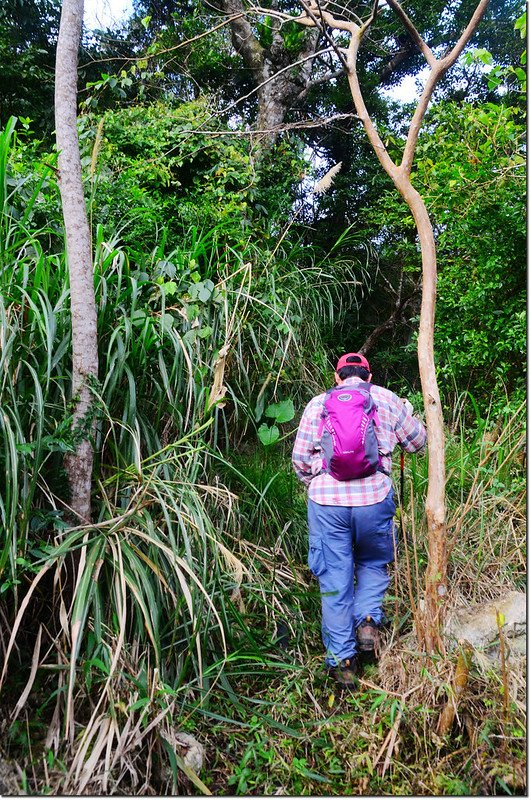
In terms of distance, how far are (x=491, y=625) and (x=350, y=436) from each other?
1.07 meters

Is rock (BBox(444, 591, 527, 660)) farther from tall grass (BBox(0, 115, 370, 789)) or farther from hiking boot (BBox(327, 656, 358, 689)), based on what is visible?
tall grass (BBox(0, 115, 370, 789))

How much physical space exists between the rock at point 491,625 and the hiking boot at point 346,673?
46 cm

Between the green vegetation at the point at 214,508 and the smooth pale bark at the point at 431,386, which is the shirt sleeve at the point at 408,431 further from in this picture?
the smooth pale bark at the point at 431,386

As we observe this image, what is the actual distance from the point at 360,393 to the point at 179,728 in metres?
1.63

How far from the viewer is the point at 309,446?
9.41 ft

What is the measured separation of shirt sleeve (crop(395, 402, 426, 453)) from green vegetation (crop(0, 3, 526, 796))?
21cm

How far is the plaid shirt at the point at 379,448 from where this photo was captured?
8.83 feet

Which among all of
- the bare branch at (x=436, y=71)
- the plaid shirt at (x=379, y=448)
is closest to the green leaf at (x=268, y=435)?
the plaid shirt at (x=379, y=448)

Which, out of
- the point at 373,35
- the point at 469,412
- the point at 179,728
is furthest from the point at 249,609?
the point at 373,35

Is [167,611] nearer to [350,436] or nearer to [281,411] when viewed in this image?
[350,436]

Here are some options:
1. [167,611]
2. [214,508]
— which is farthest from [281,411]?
[167,611]

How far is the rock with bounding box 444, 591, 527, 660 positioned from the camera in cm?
247

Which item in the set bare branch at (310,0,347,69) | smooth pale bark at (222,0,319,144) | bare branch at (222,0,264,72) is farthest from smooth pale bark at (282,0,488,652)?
bare branch at (222,0,264,72)

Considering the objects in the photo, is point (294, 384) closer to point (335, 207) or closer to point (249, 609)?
point (249, 609)
